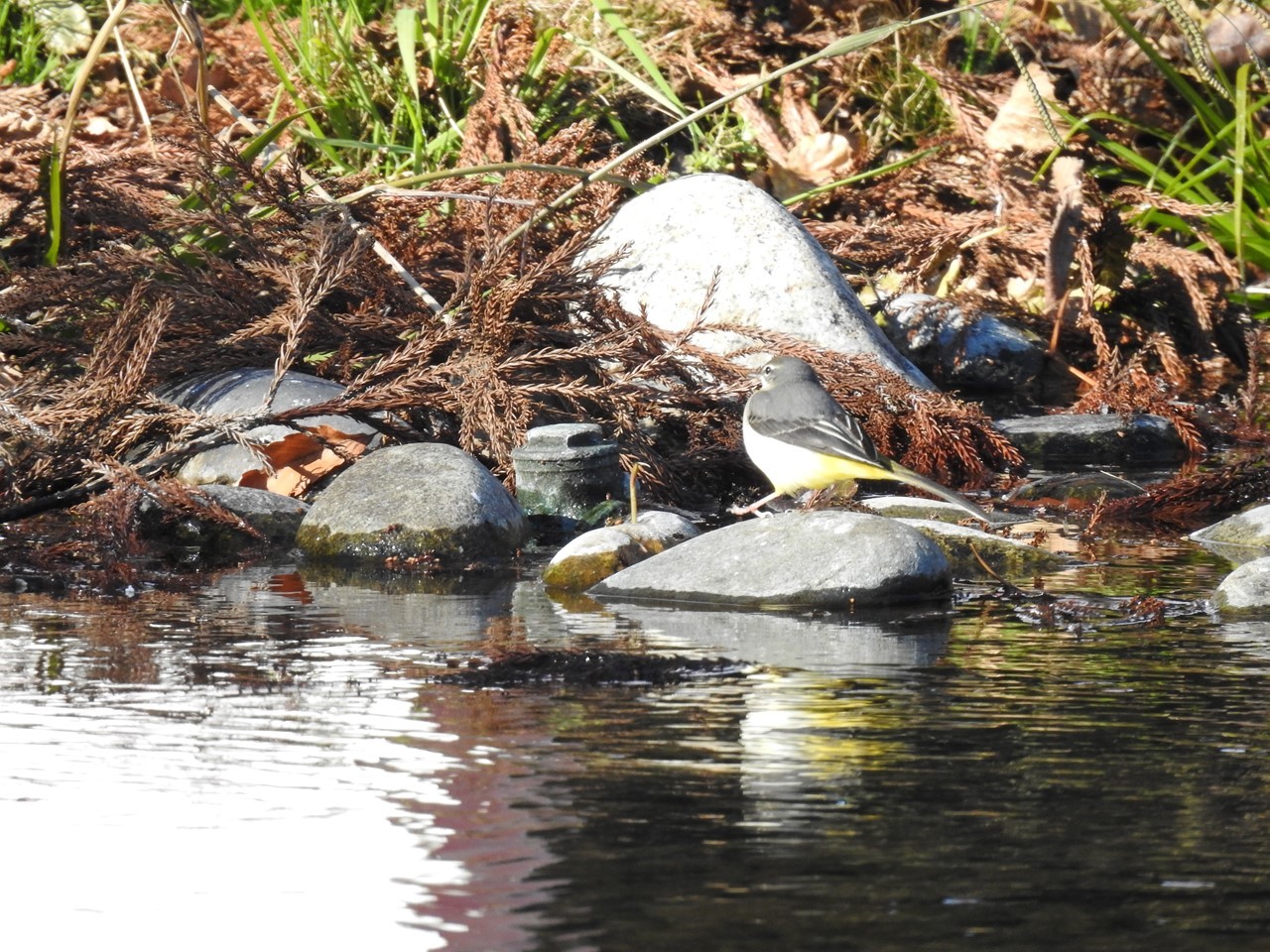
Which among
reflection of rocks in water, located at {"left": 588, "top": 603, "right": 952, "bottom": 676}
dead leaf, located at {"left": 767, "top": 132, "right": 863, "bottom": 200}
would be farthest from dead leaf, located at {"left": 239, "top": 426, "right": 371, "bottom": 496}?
dead leaf, located at {"left": 767, "top": 132, "right": 863, "bottom": 200}

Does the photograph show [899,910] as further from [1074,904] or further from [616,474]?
[616,474]

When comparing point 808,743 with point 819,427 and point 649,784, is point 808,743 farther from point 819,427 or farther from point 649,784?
point 819,427

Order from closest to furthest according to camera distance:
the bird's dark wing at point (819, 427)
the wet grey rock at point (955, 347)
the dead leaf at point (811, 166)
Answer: the bird's dark wing at point (819, 427) → the wet grey rock at point (955, 347) → the dead leaf at point (811, 166)

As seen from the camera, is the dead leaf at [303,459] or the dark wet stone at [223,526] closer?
the dark wet stone at [223,526]

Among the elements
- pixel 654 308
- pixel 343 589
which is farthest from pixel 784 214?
pixel 343 589

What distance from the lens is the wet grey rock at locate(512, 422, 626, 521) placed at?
6.46m

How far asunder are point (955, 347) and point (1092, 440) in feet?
5.43

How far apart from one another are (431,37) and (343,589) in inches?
224

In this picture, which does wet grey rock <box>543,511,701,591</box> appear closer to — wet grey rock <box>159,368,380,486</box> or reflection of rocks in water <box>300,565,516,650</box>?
reflection of rocks in water <box>300,565,516,650</box>

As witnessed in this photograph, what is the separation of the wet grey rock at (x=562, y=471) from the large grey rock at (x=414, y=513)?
0.26 m

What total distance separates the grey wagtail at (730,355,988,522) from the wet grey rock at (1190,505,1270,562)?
81 cm

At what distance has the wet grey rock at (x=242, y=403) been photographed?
6770 mm

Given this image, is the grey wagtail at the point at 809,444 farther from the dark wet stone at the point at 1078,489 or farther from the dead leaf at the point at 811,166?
the dead leaf at the point at 811,166

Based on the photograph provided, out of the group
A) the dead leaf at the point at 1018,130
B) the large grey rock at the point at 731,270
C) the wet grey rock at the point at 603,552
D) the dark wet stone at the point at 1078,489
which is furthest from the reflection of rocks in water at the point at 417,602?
the dead leaf at the point at 1018,130
